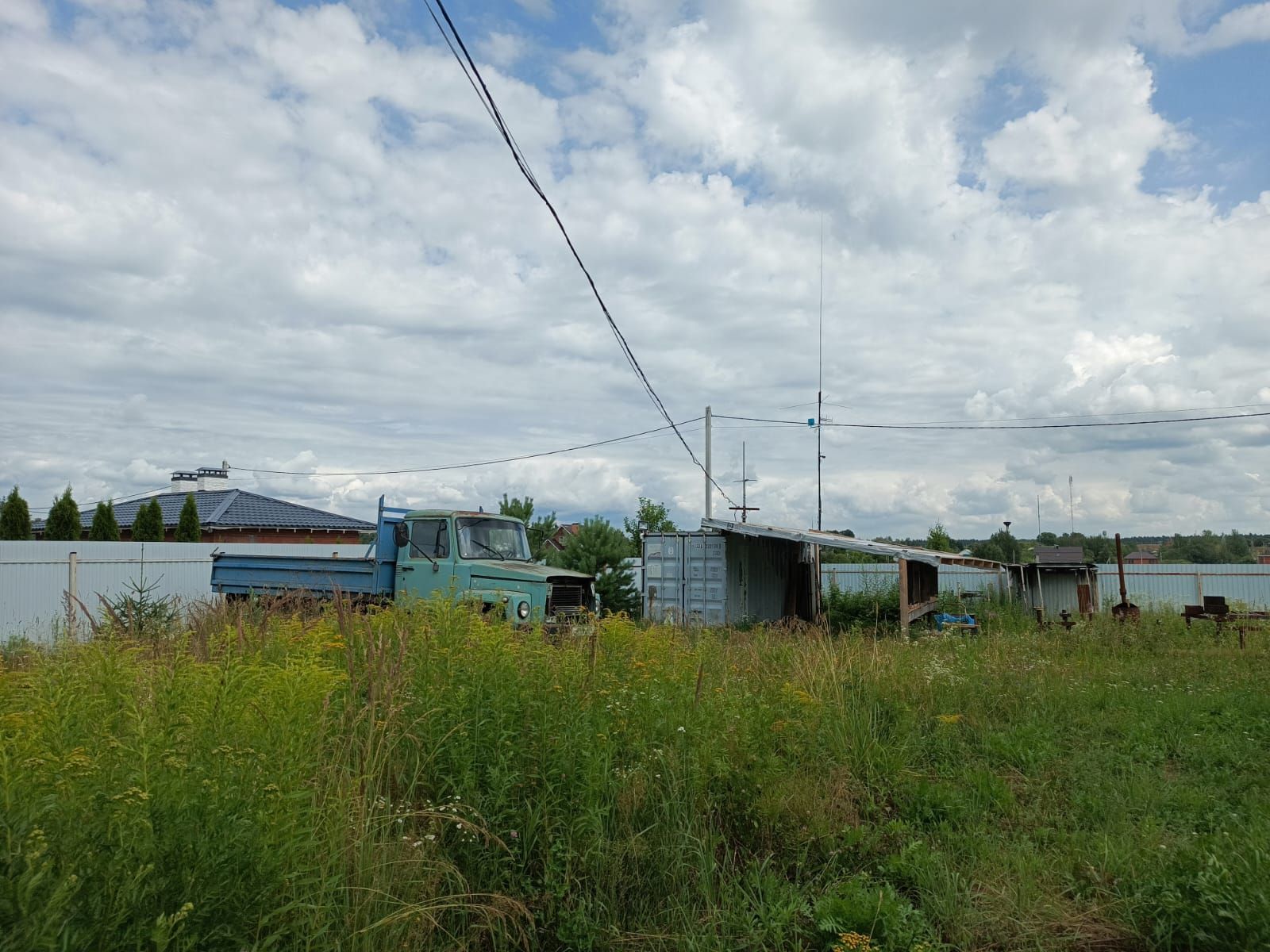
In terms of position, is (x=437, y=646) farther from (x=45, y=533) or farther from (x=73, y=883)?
(x=45, y=533)

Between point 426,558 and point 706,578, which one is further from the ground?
point 426,558

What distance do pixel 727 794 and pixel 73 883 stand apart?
11.7ft

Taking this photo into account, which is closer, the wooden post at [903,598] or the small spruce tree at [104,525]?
the wooden post at [903,598]

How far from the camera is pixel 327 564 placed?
43.2ft

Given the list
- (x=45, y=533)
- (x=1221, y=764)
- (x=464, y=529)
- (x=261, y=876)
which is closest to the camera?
(x=261, y=876)

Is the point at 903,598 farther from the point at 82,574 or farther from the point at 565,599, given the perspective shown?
the point at 82,574

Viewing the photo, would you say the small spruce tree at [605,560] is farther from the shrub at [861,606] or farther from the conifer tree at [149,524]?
the conifer tree at [149,524]

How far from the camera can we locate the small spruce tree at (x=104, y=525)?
28312 millimetres

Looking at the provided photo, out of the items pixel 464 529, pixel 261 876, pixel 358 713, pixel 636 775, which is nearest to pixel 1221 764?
pixel 636 775

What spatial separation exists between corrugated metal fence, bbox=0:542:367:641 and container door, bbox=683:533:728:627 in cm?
752

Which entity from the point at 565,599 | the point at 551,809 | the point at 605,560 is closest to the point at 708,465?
the point at 605,560

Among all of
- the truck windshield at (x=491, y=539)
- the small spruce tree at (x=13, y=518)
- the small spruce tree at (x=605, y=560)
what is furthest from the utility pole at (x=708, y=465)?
the small spruce tree at (x=13, y=518)

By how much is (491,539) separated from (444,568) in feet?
3.11

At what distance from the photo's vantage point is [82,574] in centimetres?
1858
